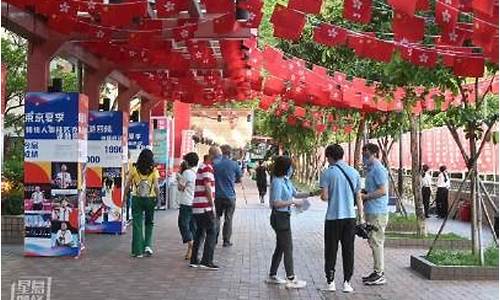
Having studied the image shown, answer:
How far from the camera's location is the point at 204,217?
34.4 feet

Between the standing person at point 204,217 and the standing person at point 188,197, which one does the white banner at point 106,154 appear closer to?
the standing person at point 188,197

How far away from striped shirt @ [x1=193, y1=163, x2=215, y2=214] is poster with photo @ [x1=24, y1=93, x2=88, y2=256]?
2.17 m

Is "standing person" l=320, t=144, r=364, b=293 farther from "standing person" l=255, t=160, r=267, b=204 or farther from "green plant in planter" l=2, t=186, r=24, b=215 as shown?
"standing person" l=255, t=160, r=267, b=204

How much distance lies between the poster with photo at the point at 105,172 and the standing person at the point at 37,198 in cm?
299

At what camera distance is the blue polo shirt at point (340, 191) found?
8867mm

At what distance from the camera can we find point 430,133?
2427 cm

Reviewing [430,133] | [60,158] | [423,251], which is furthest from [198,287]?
[430,133]

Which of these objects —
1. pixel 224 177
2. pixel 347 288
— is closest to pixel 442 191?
pixel 224 177

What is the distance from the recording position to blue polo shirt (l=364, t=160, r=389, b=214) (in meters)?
9.55

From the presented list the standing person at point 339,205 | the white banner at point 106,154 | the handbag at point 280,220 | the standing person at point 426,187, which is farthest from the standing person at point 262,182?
the standing person at point 339,205

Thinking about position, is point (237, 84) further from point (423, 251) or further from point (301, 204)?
point (301, 204)

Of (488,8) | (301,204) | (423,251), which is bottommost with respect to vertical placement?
(423,251)

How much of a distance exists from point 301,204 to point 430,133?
15893mm

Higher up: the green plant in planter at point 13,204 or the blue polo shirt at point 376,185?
the blue polo shirt at point 376,185
